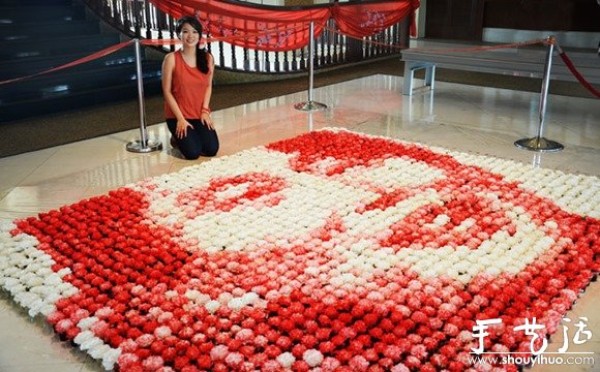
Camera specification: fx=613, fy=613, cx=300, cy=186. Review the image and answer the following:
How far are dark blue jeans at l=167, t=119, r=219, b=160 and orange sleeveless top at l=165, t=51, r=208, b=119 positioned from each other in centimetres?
7

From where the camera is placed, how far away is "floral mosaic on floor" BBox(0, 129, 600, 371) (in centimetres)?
207

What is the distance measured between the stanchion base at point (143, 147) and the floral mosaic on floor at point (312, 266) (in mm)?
654

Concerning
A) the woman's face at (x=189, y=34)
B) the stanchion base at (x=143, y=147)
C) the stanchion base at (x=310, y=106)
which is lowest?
the stanchion base at (x=310, y=106)

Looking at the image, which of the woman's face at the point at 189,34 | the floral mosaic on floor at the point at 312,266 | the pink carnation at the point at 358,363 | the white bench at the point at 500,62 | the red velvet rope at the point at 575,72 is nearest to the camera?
the pink carnation at the point at 358,363

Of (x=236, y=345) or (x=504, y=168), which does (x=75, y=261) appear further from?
(x=504, y=168)

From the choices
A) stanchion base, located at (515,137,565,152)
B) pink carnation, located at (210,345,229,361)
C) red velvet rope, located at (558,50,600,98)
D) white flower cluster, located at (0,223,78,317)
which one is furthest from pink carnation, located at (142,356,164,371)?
red velvet rope, located at (558,50,600,98)

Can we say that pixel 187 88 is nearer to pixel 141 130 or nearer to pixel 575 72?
pixel 141 130

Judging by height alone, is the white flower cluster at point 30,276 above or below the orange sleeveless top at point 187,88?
below

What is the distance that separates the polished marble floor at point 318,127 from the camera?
2.19 metres

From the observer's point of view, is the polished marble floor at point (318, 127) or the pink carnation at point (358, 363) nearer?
the pink carnation at point (358, 363)

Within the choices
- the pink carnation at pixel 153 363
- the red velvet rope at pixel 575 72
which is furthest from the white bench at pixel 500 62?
the pink carnation at pixel 153 363

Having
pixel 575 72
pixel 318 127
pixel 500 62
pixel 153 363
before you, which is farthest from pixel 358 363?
pixel 500 62

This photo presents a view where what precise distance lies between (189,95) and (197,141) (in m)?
0.33

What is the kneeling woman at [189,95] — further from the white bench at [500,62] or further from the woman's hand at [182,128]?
the white bench at [500,62]
